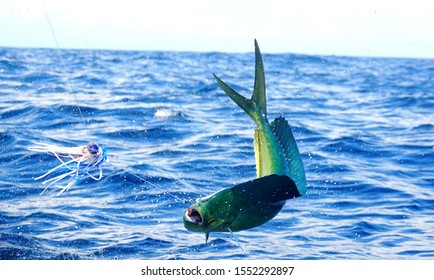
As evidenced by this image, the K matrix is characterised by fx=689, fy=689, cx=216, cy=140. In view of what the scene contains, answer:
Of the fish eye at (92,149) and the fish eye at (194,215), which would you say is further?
the fish eye at (92,149)

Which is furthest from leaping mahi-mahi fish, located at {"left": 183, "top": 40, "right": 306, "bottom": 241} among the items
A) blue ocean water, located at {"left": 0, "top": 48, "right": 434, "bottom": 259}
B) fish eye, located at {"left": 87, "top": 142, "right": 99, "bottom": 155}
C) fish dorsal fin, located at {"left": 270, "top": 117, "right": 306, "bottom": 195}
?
blue ocean water, located at {"left": 0, "top": 48, "right": 434, "bottom": 259}

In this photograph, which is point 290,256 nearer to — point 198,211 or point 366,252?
point 366,252

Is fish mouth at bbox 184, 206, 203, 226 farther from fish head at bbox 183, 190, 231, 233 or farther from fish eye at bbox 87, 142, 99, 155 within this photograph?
fish eye at bbox 87, 142, 99, 155

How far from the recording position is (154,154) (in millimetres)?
9477

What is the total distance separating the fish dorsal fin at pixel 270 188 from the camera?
3.60 meters

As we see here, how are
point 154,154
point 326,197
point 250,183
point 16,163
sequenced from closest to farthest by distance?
1. point 250,183
2. point 326,197
3. point 16,163
4. point 154,154

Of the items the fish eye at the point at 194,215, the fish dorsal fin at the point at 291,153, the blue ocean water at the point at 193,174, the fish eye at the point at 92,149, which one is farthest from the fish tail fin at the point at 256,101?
the blue ocean water at the point at 193,174

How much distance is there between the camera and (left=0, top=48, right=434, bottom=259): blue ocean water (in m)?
6.70

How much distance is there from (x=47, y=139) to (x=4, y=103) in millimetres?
3036

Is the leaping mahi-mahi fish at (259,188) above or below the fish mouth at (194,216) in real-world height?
above

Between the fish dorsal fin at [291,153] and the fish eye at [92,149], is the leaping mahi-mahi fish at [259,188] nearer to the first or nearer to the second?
the fish dorsal fin at [291,153]

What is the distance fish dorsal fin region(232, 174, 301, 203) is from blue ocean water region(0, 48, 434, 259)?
2.70 metres

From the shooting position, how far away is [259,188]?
3.65 m

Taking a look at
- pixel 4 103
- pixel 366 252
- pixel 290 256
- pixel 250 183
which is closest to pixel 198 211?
pixel 250 183
